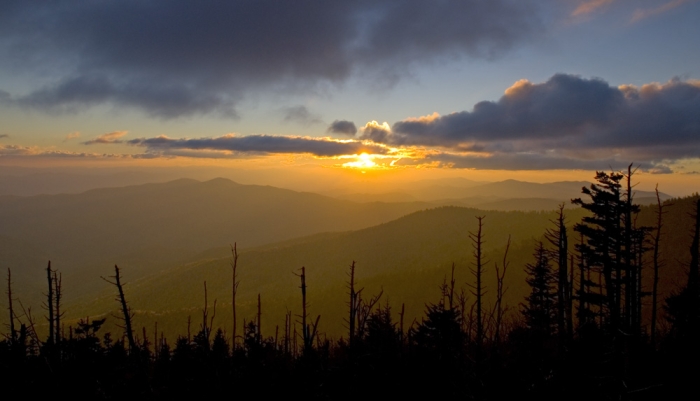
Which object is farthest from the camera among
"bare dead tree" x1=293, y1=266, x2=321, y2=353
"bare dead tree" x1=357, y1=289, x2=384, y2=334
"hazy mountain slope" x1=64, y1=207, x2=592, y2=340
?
"hazy mountain slope" x1=64, y1=207, x2=592, y2=340

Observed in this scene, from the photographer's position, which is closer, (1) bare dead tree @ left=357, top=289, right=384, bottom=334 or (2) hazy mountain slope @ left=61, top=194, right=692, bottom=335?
(1) bare dead tree @ left=357, top=289, right=384, bottom=334

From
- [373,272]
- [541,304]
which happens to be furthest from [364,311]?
[373,272]

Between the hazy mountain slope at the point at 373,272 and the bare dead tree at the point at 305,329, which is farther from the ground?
the bare dead tree at the point at 305,329

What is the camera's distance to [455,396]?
21656 millimetres

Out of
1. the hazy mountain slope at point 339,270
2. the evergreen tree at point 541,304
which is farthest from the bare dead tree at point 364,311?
the hazy mountain slope at point 339,270

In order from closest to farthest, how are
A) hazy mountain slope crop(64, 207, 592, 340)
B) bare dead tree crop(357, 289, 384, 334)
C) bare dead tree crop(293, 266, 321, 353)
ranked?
bare dead tree crop(293, 266, 321, 353), bare dead tree crop(357, 289, 384, 334), hazy mountain slope crop(64, 207, 592, 340)

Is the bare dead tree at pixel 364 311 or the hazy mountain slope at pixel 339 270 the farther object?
the hazy mountain slope at pixel 339 270

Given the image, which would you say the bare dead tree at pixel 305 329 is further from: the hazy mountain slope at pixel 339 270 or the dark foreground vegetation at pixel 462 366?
the hazy mountain slope at pixel 339 270

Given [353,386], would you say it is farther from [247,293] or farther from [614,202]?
[247,293]

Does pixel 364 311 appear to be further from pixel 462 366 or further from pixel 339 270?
pixel 339 270

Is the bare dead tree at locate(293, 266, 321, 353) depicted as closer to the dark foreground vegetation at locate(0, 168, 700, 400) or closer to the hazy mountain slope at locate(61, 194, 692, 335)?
the dark foreground vegetation at locate(0, 168, 700, 400)

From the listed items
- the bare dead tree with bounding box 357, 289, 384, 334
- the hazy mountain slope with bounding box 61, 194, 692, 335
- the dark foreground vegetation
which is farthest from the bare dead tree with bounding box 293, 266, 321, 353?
the hazy mountain slope with bounding box 61, 194, 692, 335

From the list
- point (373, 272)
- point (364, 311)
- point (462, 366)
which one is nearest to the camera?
point (462, 366)

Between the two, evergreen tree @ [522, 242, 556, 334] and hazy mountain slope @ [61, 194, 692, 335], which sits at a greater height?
evergreen tree @ [522, 242, 556, 334]
